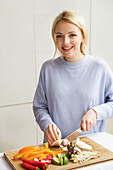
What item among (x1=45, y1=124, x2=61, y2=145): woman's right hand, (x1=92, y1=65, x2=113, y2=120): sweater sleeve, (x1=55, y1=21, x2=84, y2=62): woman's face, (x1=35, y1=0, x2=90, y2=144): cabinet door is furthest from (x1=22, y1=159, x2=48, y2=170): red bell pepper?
(x1=35, y1=0, x2=90, y2=144): cabinet door

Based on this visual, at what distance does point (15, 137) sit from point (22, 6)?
130 centimetres

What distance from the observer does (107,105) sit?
4.68 ft

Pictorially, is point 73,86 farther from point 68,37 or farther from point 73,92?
point 68,37

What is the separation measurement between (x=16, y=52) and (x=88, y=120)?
132cm

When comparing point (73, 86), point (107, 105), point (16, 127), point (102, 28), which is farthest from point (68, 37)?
point (102, 28)

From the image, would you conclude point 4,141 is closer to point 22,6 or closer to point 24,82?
point 24,82

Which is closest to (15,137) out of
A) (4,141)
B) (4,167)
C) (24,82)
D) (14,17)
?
(4,141)

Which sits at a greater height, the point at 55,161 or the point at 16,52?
the point at 16,52

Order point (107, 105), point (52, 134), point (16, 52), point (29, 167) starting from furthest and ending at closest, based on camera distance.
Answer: point (16, 52) → point (107, 105) → point (52, 134) → point (29, 167)

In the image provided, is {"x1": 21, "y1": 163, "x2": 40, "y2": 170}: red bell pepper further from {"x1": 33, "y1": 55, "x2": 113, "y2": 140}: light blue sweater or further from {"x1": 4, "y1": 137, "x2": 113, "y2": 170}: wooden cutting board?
{"x1": 33, "y1": 55, "x2": 113, "y2": 140}: light blue sweater

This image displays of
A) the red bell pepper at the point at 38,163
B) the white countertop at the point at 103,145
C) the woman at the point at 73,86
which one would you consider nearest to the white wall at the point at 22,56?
the woman at the point at 73,86

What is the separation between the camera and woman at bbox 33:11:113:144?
139 cm

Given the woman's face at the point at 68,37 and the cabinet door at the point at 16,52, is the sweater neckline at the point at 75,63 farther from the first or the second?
the cabinet door at the point at 16,52

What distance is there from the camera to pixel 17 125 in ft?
8.18
